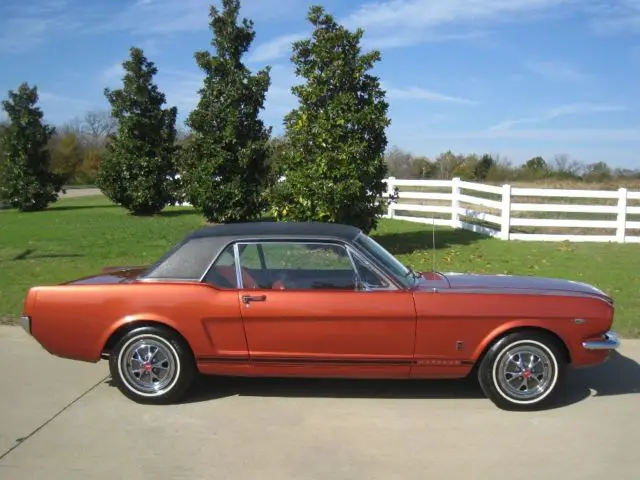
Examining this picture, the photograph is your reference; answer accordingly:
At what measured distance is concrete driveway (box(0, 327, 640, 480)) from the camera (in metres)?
3.76

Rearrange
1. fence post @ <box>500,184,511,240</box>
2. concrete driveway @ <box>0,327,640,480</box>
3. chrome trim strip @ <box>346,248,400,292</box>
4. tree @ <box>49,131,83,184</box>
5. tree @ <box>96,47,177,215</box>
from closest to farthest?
1. concrete driveway @ <box>0,327,640,480</box>
2. chrome trim strip @ <box>346,248,400,292</box>
3. fence post @ <box>500,184,511,240</box>
4. tree @ <box>96,47,177,215</box>
5. tree @ <box>49,131,83,184</box>

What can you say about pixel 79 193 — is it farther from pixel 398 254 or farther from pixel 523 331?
pixel 523 331

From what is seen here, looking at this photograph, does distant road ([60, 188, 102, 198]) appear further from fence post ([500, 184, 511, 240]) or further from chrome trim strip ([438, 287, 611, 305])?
chrome trim strip ([438, 287, 611, 305])

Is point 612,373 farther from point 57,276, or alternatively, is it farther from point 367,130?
point 57,276

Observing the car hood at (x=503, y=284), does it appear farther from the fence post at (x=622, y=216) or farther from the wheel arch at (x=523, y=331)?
the fence post at (x=622, y=216)

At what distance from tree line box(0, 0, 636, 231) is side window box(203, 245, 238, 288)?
6.56 metres

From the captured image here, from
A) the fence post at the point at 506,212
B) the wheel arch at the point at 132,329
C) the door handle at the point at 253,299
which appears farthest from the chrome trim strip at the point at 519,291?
the fence post at the point at 506,212

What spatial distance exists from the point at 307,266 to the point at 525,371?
6.37ft

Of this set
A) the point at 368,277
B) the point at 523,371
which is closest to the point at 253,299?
the point at 368,277

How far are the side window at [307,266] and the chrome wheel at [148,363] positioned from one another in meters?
0.93

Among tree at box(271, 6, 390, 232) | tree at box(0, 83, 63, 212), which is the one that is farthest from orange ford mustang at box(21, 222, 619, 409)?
tree at box(0, 83, 63, 212)

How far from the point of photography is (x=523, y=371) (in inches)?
183

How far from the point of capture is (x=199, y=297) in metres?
4.74

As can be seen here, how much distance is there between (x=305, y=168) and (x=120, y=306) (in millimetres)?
7305
